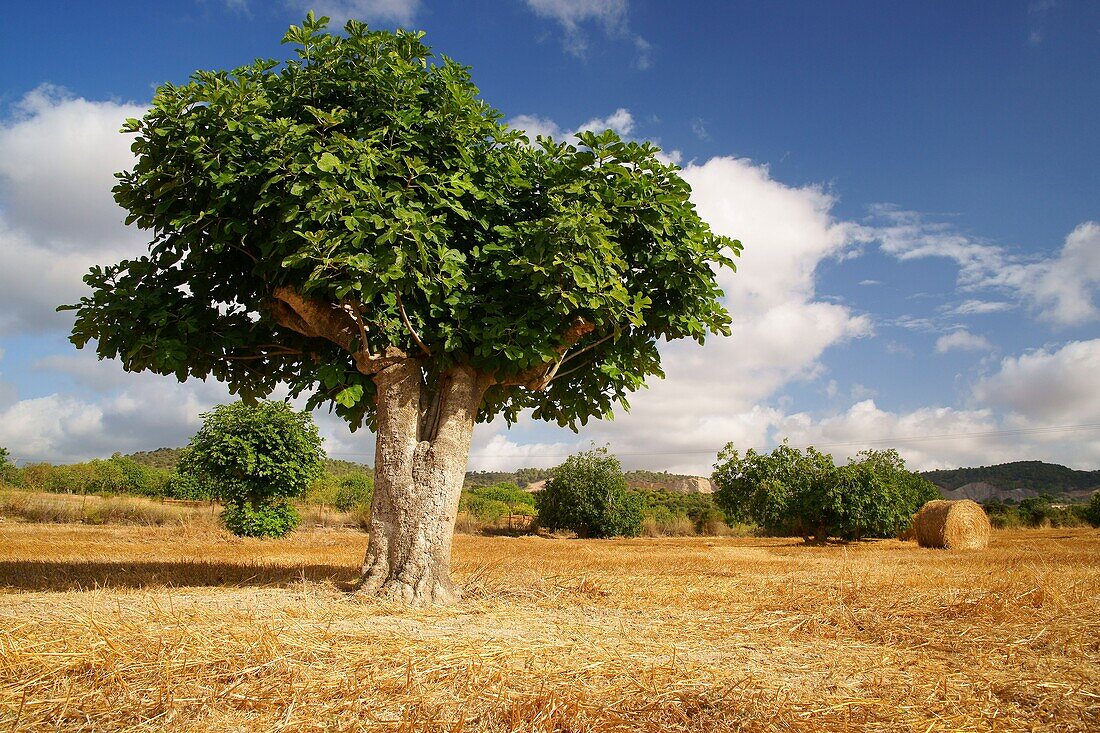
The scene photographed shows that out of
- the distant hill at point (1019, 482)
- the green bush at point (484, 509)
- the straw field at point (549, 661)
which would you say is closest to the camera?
the straw field at point (549, 661)

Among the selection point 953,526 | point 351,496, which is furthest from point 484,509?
point 953,526

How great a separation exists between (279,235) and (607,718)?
618cm

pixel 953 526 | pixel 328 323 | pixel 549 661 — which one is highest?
pixel 328 323

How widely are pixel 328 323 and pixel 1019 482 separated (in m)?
104

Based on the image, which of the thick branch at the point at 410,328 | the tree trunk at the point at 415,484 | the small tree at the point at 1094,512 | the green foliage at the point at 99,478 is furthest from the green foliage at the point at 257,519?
the small tree at the point at 1094,512

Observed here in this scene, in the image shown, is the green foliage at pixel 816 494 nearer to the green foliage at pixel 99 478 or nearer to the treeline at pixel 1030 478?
the green foliage at pixel 99 478

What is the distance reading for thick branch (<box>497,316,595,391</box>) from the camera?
8453mm

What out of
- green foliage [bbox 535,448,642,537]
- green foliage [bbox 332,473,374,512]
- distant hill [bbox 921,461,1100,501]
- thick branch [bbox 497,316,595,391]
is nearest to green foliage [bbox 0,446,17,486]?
green foliage [bbox 332,473,374,512]

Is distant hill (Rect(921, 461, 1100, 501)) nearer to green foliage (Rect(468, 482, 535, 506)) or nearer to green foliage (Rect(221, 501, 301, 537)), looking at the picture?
green foliage (Rect(468, 482, 535, 506))

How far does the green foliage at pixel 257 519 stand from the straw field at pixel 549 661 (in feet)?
55.0

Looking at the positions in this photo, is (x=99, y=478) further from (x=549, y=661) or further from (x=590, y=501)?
(x=549, y=661)

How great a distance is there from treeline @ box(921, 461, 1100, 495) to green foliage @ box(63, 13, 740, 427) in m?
87.3

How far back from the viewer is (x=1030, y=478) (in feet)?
293

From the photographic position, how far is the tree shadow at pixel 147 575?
9.28 m
